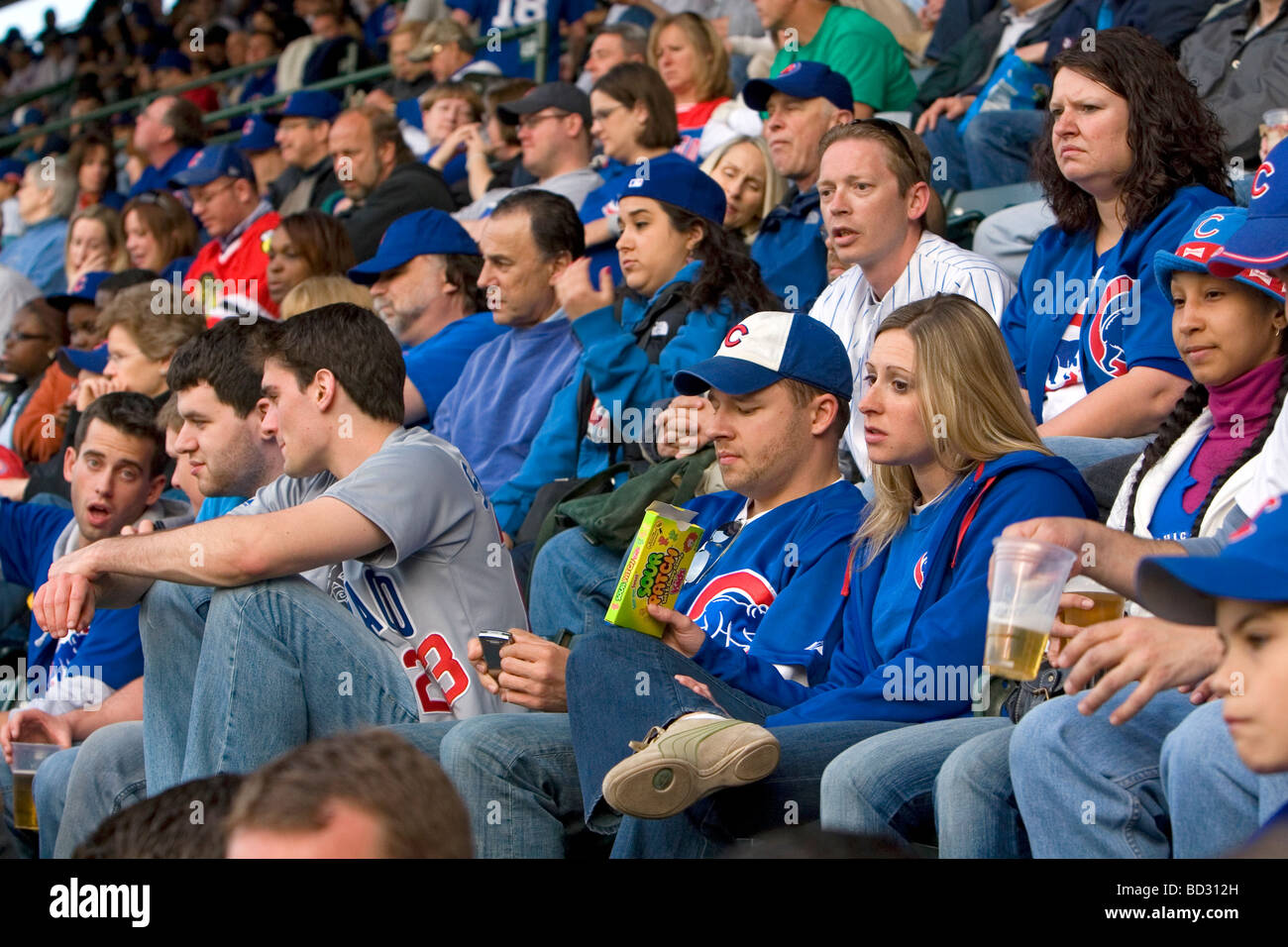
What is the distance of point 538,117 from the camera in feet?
21.6

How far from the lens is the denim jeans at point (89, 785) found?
360cm

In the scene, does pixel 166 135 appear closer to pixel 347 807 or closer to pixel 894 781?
pixel 894 781

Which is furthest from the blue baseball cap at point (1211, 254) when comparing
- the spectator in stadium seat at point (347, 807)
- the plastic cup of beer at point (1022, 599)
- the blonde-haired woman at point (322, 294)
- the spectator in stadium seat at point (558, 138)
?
the spectator in stadium seat at point (558, 138)

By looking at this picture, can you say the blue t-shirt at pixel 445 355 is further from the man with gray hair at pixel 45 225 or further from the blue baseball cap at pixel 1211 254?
the man with gray hair at pixel 45 225

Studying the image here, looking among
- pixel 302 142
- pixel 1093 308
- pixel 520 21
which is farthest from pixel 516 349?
pixel 520 21

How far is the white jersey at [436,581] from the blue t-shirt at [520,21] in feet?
16.7

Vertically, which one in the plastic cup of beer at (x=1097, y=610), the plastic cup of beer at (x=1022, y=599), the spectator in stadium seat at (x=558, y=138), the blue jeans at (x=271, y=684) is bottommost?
the blue jeans at (x=271, y=684)

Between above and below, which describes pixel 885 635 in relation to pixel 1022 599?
below

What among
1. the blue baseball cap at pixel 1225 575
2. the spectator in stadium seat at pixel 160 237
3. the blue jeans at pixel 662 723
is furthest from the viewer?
the spectator in stadium seat at pixel 160 237

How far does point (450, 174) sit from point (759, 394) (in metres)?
4.59

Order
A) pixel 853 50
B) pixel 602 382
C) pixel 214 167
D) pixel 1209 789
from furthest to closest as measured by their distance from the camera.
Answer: pixel 214 167
pixel 853 50
pixel 602 382
pixel 1209 789

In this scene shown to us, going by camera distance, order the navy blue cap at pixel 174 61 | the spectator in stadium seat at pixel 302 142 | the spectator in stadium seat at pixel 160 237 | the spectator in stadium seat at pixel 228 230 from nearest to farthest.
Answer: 1. the spectator in stadium seat at pixel 228 230
2. the spectator in stadium seat at pixel 160 237
3. the spectator in stadium seat at pixel 302 142
4. the navy blue cap at pixel 174 61

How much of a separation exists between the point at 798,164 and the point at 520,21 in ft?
13.1
